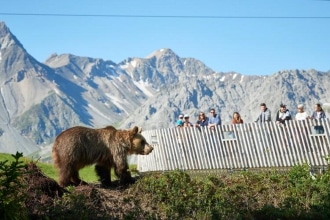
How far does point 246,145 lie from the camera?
23.5m

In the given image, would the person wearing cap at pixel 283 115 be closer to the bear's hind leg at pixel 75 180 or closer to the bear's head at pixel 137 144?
the bear's head at pixel 137 144

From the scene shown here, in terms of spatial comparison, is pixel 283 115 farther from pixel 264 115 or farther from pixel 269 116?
pixel 264 115

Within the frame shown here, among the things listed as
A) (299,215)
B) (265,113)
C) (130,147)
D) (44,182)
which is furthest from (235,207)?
(265,113)

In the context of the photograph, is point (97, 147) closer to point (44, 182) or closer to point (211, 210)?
point (44, 182)

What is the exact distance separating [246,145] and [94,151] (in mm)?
10537

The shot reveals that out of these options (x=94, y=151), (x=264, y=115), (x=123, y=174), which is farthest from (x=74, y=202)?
(x=264, y=115)

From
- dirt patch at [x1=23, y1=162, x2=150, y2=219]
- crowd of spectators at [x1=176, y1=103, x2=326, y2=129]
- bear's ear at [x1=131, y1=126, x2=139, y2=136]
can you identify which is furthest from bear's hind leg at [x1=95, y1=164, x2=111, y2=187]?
crowd of spectators at [x1=176, y1=103, x2=326, y2=129]

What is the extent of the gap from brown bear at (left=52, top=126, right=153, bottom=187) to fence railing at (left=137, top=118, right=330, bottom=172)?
844cm

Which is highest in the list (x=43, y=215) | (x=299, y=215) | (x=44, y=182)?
(x=44, y=182)

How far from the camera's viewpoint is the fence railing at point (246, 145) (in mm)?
22375

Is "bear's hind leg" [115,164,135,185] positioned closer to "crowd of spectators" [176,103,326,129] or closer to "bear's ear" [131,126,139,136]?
"bear's ear" [131,126,139,136]

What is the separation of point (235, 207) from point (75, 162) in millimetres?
4460

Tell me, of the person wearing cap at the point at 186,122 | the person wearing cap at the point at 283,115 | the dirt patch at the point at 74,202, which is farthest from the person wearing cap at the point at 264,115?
the dirt patch at the point at 74,202

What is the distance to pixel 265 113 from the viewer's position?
22375 millimetres
